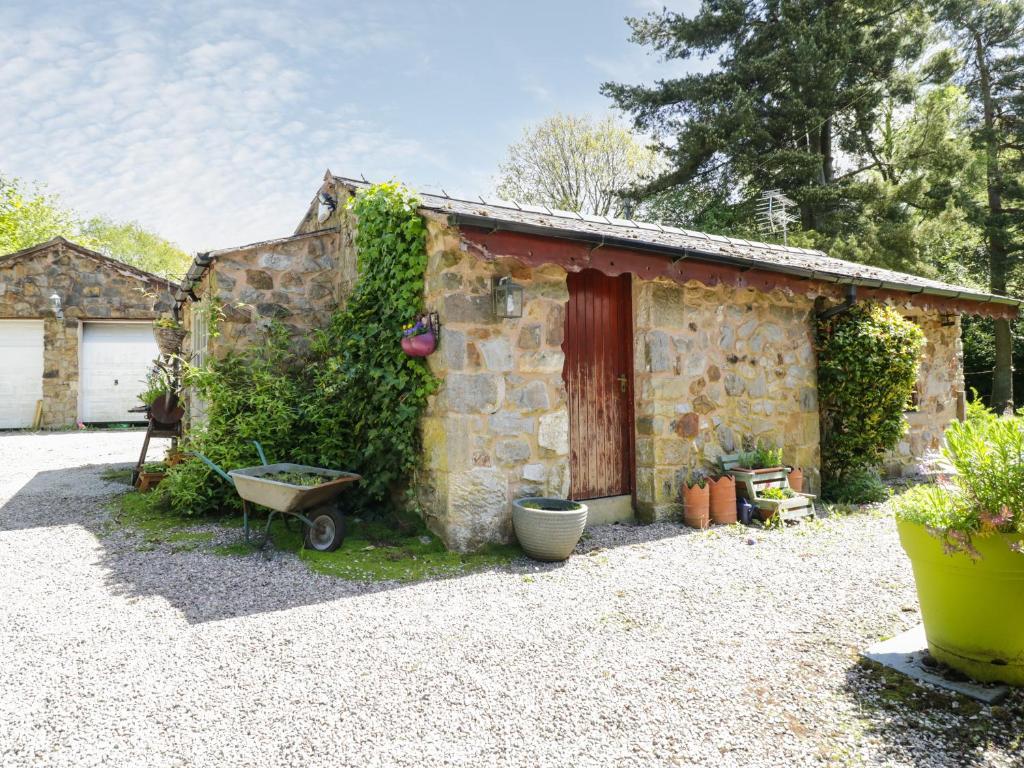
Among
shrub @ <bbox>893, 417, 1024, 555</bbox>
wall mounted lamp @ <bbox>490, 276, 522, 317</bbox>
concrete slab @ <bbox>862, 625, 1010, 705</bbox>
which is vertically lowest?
concrete slab @ <bbox>862, 625, 1010, 705</bbox>

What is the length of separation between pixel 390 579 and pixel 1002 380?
54.0 feet

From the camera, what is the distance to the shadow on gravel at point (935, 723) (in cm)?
213

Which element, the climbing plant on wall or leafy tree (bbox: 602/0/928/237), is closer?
the climbing plant on wall

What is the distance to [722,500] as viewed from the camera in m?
5.62

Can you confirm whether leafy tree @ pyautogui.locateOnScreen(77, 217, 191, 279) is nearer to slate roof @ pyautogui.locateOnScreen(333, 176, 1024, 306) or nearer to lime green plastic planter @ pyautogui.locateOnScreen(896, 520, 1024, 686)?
slate roof @ pyautogui.locateOnScreen(333, 176, 1024, 306)

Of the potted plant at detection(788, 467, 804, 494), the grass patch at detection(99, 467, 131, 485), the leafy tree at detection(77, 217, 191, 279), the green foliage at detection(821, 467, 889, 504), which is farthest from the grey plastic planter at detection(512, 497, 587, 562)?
the leafy tree at detection(77, 217, 191, 279)

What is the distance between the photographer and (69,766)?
6.91ft

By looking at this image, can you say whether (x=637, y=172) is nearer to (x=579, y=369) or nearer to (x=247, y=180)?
(x=247, y=180)

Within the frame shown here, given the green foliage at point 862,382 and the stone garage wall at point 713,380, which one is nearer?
the stone garage wall at point 713,380

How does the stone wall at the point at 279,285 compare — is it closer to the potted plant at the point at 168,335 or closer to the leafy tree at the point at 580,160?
the potted plant at the point at 168,335

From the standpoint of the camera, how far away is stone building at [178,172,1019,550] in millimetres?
4590

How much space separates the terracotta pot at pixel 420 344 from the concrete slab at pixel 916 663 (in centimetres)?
334

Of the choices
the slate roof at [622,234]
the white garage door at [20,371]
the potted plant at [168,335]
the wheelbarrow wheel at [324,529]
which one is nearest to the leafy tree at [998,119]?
the slate roof at [622,234]

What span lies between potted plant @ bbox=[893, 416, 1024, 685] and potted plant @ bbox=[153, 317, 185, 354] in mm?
8042
